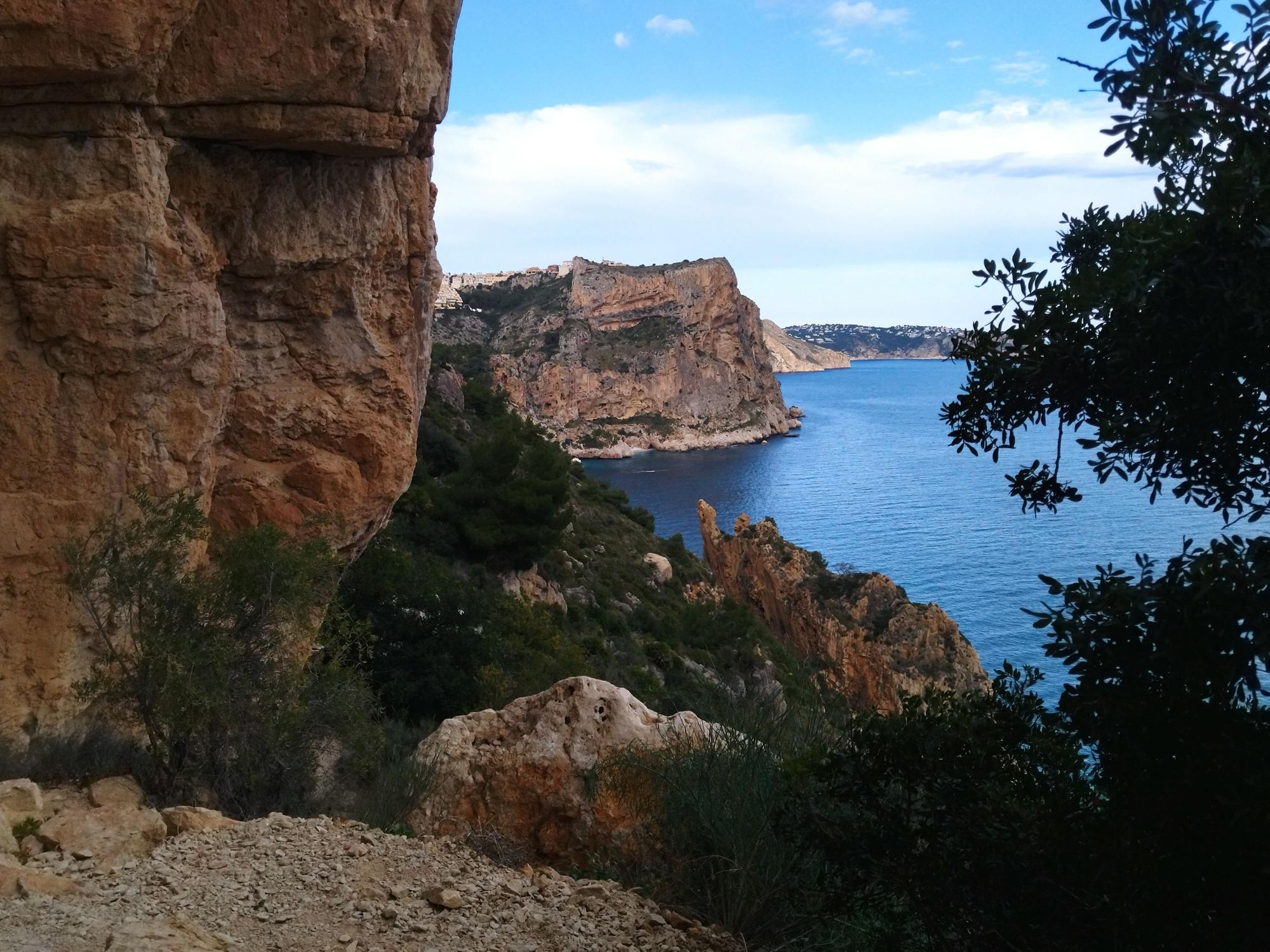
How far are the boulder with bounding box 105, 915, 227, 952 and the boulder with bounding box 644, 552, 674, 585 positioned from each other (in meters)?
29.0

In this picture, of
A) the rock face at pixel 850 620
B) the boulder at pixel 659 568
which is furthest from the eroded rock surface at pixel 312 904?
the boulder at pixel 659 568

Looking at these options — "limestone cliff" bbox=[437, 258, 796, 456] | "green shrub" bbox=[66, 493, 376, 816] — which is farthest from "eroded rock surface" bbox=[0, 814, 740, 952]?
"limestone cliff" bbox=[437, 258, 796, 456]

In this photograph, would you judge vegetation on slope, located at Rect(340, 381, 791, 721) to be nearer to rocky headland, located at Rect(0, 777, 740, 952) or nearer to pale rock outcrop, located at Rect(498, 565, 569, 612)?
pale rock outcrop, located at Rect(498, 565, 569, 612)

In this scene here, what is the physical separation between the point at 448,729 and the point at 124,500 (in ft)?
10.8

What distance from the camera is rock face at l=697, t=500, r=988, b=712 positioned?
1100 inches

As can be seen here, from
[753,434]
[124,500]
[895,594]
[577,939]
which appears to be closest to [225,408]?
[124,500]

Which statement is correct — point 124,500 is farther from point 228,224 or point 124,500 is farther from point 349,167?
point 349,167

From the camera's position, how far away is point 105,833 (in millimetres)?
6195

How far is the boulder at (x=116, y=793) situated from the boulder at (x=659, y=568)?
26933mm

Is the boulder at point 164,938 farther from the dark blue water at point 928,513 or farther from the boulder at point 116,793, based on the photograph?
the dark blue water at point 928,513

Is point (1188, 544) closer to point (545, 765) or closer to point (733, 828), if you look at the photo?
point (733, 828)

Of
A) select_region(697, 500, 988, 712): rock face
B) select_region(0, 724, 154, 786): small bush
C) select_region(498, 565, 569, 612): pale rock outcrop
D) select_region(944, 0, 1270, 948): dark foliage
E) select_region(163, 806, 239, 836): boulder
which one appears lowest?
select_region(697, 500, 988, 712): rock face

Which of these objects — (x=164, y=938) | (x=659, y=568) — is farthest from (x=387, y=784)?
(x=659, y=568)

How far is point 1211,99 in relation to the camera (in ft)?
10.2
